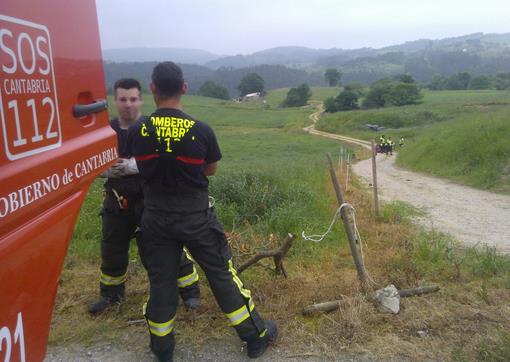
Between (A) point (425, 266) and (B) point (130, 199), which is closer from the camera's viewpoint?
(B) point (130, 199)

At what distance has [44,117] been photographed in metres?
1.69

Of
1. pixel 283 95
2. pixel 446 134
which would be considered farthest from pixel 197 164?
pixel 283 95

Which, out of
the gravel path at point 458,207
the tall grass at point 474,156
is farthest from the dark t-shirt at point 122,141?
the tall grass at point 474,156

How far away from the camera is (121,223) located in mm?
3689

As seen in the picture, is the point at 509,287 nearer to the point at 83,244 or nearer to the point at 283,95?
the point at 83,244

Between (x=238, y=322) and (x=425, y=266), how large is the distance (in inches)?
88.2

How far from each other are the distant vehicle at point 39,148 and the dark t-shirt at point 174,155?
71 cm

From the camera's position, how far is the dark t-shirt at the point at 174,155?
278 cm

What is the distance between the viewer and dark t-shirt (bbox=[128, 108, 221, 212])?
2.78m

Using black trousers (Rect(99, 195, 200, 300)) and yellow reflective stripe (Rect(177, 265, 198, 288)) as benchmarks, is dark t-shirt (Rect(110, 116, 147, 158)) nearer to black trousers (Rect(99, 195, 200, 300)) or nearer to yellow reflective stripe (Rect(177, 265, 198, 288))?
black trousers (Rect(99, 195, 200, 300))

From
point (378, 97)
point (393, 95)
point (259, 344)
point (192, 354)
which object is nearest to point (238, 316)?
point (259, 344)

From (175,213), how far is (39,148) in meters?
1.34

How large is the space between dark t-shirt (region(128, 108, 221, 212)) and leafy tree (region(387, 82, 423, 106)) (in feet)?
212

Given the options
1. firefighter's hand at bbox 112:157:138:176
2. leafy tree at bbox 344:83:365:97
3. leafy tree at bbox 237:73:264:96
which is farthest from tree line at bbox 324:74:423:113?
firefighter's hand at bbox 112:157:138:176
